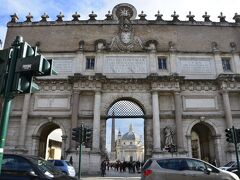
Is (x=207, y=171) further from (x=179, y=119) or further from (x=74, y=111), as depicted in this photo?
(x=74, y=111)

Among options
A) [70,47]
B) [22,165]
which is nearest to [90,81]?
[70,47]

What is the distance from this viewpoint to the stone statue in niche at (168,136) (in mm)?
21422

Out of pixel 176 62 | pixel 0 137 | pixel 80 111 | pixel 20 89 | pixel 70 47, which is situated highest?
pixel 70 47

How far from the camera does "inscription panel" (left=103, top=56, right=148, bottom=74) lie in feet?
79.8

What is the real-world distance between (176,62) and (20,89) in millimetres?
22496

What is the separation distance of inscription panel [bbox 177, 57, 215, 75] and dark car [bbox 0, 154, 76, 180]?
794 inches

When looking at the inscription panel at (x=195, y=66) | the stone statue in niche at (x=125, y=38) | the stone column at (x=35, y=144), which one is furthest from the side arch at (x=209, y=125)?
the stone column at (x=35, y=144)

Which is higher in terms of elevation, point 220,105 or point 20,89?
point 220,105

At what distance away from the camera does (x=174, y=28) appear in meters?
26.9

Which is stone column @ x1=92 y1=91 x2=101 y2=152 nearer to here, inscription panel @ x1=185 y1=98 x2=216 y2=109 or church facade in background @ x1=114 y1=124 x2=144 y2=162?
inscription panel @ x1=185 y1=98 x2=216 y2=109

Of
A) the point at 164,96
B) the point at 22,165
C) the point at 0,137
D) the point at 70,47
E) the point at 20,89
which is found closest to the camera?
the point at 0,137

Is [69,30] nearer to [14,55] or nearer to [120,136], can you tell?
[14,55]

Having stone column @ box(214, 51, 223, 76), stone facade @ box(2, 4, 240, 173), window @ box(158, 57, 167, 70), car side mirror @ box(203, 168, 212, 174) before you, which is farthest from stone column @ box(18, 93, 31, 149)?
stone column @ box(214, 51, 223, 76)

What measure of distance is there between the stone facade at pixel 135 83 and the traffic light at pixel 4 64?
18.1 meters
